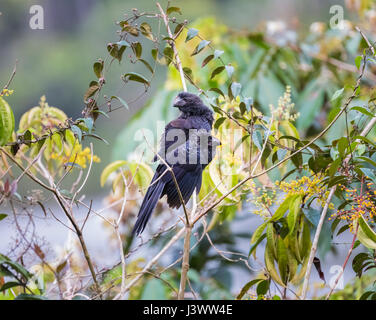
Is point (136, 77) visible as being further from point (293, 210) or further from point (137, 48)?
point (293, 210)

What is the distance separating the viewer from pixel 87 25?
419cm

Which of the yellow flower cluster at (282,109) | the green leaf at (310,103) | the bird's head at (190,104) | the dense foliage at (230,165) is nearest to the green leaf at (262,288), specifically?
the dense foliage at (230,165)

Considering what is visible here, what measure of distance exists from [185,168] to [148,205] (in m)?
0.17

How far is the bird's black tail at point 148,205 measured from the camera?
1.35 metres

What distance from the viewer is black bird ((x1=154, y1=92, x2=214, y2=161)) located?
5.20ft

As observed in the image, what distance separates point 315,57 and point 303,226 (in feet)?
4.72

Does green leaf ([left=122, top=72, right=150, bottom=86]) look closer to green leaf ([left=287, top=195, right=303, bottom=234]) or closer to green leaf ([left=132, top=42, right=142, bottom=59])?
green leaf ([left=132, top=42, right=142, bottom=59])

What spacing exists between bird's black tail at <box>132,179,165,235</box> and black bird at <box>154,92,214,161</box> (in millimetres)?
143

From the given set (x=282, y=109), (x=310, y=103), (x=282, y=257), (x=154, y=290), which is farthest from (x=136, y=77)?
(x=310, y=103)

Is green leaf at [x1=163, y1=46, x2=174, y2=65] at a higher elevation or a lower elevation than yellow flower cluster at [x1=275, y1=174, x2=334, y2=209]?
higher

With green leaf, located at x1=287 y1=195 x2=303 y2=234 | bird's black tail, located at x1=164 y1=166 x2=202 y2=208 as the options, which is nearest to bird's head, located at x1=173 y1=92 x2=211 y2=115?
bird's black tail, located at x1=164 y1=166 x2=202 y2=208

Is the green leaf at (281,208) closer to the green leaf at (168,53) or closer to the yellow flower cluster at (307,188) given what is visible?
the yellow flower cluster at (307,188)

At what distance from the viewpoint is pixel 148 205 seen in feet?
4.58
